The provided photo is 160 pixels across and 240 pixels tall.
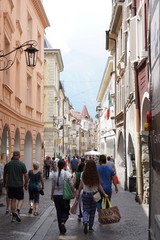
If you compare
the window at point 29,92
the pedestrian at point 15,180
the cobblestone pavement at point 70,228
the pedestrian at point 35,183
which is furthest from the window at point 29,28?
the pedestrian at point 15,180

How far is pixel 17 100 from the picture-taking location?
66.8 ft

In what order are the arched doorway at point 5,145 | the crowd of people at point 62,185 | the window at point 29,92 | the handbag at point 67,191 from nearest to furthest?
1. the handbag at point 67,191
2. the crowd of people at point 62,185
3. the arched doorway at point 5,145
4. the window at point 29,92

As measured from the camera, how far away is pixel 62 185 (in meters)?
9.27

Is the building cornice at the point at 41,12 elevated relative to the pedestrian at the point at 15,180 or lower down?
elevated

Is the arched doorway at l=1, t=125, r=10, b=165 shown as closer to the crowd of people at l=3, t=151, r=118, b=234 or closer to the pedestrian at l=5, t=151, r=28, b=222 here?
the crowd of people at l=3, t=151, r=118, b=234

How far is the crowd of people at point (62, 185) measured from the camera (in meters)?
9.27

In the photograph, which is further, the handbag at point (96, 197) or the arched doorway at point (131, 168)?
the arched doorway at point (131, 168)

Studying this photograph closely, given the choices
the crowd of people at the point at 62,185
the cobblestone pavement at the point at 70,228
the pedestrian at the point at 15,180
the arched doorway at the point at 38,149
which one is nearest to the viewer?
the cobblestone pavement at the point at 70,228

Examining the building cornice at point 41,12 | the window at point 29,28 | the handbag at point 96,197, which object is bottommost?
the handbag at point 96,197

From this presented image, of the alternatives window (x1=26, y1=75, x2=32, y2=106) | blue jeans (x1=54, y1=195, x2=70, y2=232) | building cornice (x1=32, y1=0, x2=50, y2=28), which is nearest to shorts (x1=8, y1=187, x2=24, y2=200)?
blue jeans (x1=54, y1=195, x2=70, y2=232)

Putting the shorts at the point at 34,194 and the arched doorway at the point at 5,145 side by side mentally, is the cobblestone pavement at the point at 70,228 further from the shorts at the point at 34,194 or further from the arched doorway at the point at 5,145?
the arched doorway at the point at 5,145

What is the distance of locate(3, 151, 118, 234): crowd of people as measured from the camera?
9266 millimetres

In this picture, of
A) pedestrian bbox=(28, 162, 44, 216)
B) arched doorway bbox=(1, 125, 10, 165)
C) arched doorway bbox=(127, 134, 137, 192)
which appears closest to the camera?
pedestrian bbox=(28, 162, 44, 216)

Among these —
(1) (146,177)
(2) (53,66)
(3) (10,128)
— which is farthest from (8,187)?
(2) (53,66)
